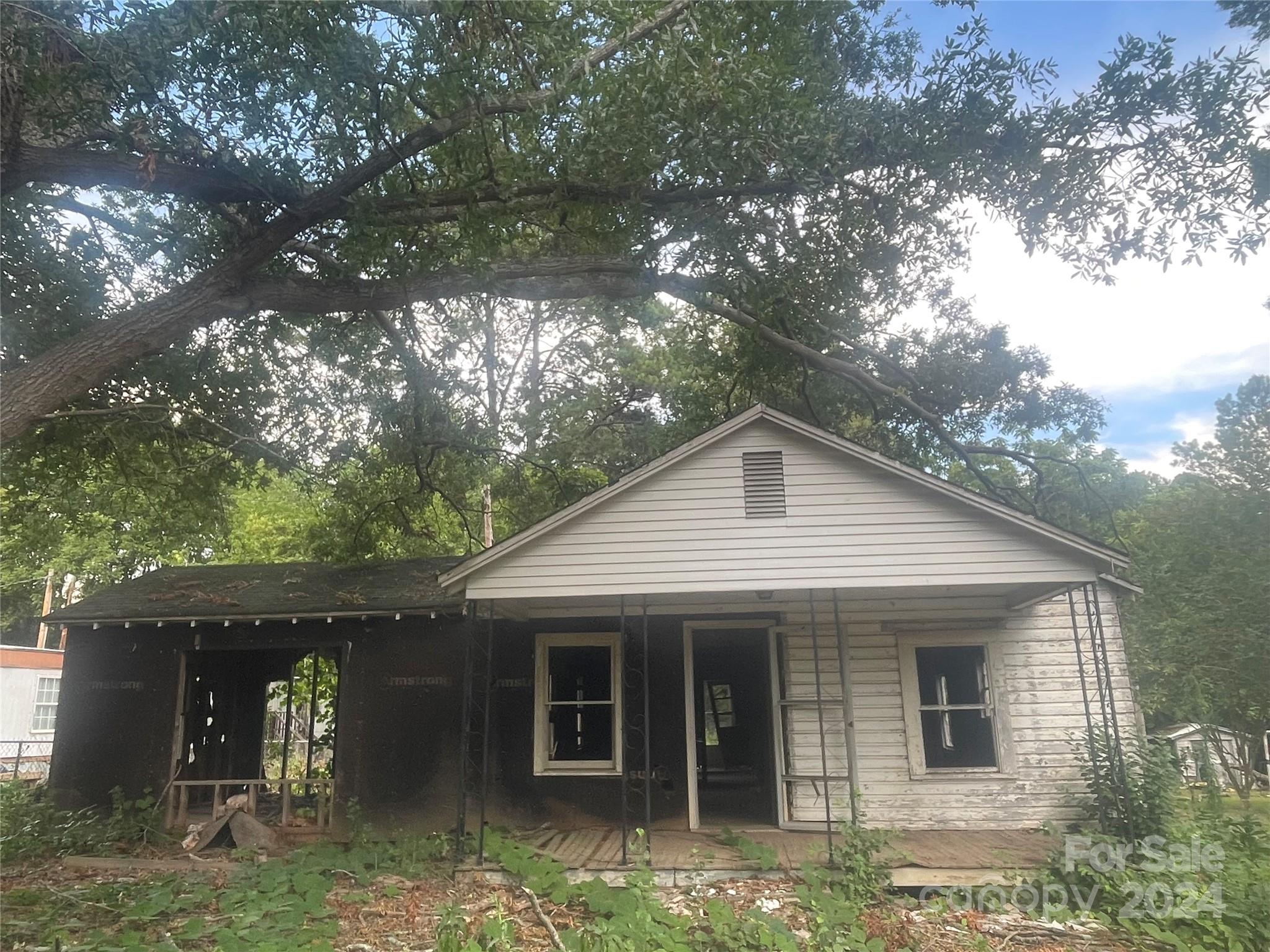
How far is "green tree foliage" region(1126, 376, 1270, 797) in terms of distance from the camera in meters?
22.5

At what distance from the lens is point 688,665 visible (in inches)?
408

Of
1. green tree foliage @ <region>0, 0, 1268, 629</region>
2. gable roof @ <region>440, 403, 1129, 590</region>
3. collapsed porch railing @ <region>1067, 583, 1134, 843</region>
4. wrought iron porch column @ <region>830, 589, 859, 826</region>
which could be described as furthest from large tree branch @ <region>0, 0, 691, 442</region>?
collapsed porch railing @ <region>1067, 583, 1134, 843</region>

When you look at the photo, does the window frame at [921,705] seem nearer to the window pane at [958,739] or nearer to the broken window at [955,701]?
the broken window at [955,701]

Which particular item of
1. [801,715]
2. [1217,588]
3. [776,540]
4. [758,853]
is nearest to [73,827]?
[758,853]

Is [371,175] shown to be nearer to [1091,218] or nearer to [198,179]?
[198,179]

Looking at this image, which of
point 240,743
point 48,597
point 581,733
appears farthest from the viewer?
point 48,597

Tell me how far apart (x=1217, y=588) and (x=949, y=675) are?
59.6 feet

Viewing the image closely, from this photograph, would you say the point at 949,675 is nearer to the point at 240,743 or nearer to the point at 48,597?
the point at 240,743

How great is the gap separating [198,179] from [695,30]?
5479 mm

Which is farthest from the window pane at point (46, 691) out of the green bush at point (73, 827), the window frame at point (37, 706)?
the green bush at point (73, 827)

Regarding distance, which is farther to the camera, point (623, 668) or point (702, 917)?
point (623, 668)

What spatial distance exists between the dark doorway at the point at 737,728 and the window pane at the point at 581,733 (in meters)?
1.30

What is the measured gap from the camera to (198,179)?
27.5ft

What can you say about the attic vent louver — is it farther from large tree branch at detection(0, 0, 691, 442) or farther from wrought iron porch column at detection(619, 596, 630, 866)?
large tree branch at detection(0, 0, 691, 442)
